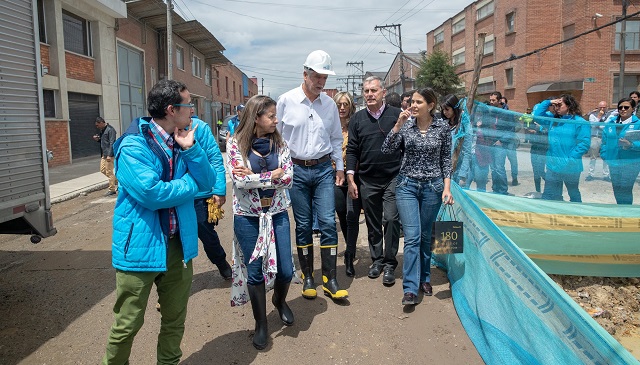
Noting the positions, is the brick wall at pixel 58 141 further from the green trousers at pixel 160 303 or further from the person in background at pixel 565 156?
the person in background at pixel 565 156

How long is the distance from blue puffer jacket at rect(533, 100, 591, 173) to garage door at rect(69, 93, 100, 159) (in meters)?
16.3

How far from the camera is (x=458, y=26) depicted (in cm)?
4594

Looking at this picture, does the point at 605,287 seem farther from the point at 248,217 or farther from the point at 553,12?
the point at 553,12

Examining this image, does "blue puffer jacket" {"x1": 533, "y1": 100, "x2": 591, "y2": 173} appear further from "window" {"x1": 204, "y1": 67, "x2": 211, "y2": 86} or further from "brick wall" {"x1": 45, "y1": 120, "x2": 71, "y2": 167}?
"window" {"x1": 204, "y1": 67, "x2": 211, "y2": 86}

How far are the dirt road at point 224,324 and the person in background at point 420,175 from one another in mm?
459

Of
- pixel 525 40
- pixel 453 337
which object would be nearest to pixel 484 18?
pixel 525 40

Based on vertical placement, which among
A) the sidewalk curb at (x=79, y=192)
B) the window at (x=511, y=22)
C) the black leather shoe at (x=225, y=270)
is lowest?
the black leather shoe at (x=225, y=270)

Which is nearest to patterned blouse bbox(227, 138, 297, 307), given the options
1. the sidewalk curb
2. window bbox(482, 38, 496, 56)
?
the sidewalk curb

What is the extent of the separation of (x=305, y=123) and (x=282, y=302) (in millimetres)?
1568

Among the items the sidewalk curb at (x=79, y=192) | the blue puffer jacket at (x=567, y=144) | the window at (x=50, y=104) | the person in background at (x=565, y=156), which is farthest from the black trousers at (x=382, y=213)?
the window at (x=50, y=104)

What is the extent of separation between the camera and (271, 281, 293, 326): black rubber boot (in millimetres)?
3561

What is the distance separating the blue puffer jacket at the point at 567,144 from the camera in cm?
510

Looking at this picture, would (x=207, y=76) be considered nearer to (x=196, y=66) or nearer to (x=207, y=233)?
(x=196, y=66)

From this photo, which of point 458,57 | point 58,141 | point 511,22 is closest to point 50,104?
point 58,141
